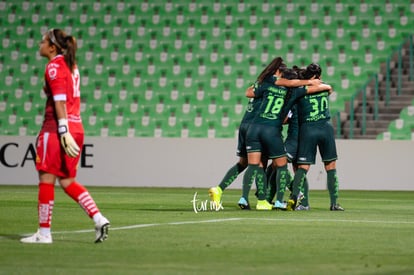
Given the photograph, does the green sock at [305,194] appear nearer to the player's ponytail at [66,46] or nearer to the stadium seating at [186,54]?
the player's ponytail at [66,46]

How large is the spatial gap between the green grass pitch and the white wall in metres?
9.17

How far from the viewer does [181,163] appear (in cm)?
2502

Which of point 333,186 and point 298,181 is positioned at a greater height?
point 298,181

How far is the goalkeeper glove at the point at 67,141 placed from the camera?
28.9 ft

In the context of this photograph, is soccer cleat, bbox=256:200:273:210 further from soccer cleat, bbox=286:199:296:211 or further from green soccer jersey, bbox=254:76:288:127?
green soccer jersey, bbox=254:76:288:127

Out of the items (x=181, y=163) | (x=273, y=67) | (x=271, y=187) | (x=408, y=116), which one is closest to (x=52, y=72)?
(x=273, y=67)

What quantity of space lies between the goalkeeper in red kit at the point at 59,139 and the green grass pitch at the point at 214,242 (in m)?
0.25

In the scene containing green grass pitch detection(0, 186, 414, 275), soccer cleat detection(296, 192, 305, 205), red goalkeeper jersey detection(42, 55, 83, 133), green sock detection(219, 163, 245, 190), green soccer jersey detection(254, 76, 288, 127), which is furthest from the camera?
soccer cleat detection(296, 192, 305, 205)

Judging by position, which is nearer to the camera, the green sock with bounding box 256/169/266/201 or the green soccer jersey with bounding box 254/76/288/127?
the green soccer jersey with bounding box 254/76/288/127

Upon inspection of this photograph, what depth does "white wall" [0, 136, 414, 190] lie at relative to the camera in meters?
24.4

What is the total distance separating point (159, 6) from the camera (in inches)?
1153

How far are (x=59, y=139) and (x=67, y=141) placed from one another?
173mm

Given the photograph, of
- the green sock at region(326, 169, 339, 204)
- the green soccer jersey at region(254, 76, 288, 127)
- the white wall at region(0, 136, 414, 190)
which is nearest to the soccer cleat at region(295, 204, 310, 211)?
the green sock at region(326, 169, 339, 204)

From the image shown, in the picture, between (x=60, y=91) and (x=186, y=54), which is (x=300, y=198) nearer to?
(x=60, y=91)
